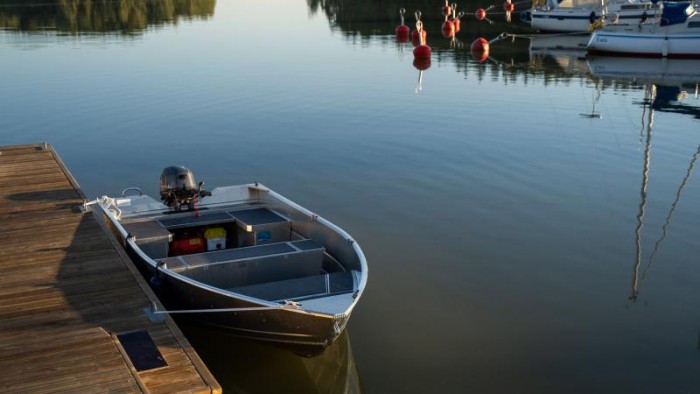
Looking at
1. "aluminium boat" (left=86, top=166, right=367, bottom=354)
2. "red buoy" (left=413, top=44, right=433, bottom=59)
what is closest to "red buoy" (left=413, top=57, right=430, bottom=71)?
"red buoy" (left=413, top=44, right=433, bottom=59)

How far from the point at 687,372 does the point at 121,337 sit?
690 centimetres

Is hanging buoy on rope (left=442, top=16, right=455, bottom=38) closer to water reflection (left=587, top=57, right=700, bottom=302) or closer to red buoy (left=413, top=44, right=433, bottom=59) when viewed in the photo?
water reflection (left=587, top=57, right=700, bottom=302)

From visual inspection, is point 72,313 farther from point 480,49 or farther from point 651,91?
point 480,49

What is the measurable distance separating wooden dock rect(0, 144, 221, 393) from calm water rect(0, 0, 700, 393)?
1.63 m

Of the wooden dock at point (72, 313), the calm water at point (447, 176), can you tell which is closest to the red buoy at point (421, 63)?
the calm water at point (447, 176)

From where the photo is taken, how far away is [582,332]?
1179 centimetres

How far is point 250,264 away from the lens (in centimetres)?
1165

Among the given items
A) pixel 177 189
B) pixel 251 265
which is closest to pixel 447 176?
pixel 177 189

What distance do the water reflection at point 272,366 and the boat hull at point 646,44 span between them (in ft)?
111

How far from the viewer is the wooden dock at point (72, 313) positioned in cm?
848

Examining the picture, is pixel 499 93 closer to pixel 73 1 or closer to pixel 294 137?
pixel 294 137

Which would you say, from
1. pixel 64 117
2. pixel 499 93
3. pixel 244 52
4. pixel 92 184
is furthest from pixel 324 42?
pixel 92 184

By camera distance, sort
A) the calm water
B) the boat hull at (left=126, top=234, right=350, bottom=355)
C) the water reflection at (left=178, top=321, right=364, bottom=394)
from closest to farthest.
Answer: the boat hull at (left=126, top=234, right=350, bottom=355) < the water reflection at (left=178, top=321, right=364, bottom=394) < the calm water

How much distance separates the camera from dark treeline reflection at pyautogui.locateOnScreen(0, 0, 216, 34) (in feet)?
187
